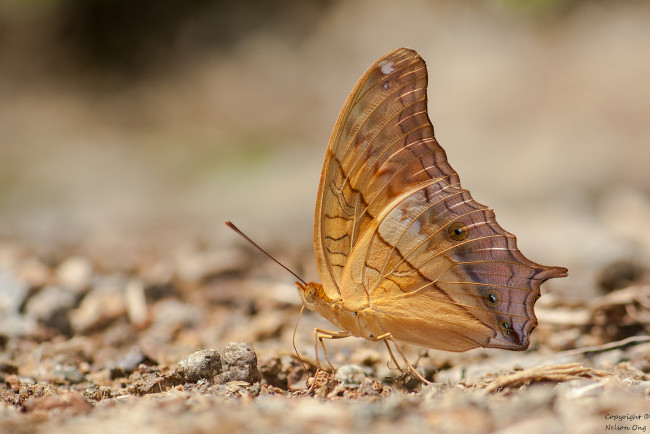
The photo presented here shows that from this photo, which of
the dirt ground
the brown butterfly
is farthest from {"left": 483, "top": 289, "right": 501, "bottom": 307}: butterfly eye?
the dirt ground

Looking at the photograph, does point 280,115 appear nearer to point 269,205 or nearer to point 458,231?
point 269,205

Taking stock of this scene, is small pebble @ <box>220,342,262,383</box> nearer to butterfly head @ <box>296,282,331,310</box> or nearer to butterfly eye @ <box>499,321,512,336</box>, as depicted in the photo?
butterfly head @ <box>296,282,331,310</box>

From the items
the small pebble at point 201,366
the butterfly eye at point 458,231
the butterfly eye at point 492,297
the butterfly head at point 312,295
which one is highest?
the butterfly eye at point 458,231

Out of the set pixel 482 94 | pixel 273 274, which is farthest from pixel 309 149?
→ pixel 273 274

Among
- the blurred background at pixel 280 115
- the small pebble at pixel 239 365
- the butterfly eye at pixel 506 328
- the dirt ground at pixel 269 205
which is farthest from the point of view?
the blurred background at pixel 280 115

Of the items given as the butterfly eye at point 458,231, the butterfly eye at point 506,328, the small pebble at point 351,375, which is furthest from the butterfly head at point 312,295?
the butterfly eye at point 506,328

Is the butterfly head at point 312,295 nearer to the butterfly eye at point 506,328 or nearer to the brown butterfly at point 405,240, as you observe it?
the brown butterfly at point 405,240
